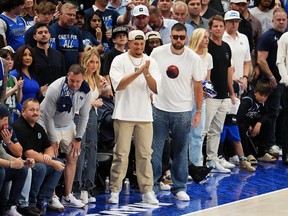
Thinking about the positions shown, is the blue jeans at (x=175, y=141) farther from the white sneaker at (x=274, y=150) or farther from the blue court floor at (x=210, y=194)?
the white sneaker at (x=274, y=150)

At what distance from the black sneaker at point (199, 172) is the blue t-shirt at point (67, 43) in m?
2.12

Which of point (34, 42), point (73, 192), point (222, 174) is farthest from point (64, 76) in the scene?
point (222, 174)

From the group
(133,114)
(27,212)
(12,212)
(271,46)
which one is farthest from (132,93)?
(271,46)

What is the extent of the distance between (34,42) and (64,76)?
2.16 ft

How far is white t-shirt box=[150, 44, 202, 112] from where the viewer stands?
12.4m

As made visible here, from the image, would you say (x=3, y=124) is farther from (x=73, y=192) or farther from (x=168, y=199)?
(x=168, y=199)

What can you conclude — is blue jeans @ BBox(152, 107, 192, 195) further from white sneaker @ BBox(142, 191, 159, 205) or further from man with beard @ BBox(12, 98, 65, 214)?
man with beard @ BBox(12, 98, 65, 214)

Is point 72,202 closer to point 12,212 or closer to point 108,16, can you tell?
point 12,212

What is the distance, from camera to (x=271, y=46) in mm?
16031

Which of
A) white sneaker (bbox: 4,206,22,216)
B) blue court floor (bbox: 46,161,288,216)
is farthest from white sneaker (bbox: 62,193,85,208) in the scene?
white sneaker (bbox: 4,206,22,216)

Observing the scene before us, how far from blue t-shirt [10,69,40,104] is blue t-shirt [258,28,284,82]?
516 cm

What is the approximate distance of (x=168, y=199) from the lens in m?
12.5

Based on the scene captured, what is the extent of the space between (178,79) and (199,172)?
1517 mm

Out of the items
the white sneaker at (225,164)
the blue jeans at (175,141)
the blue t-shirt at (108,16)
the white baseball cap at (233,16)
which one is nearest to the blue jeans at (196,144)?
the blue jeans at (175,141)
